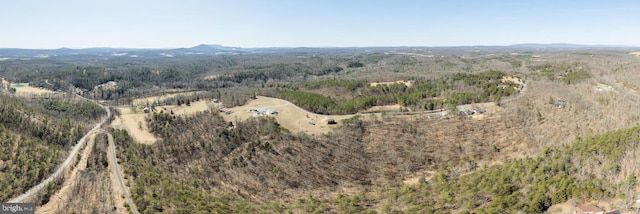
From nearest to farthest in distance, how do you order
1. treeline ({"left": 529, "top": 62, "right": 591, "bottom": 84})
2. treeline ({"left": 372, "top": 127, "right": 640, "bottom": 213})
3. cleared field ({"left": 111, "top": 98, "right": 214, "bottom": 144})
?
treeline ({"left": 372, "top": 127, "right": 640, "bottom": 213}), cleared field ({"left": 111, "top": 98, "right": 214, "bottom": 144}), treeline ({"left": 529, "top": 62, "right": 591, "bottom": 84})

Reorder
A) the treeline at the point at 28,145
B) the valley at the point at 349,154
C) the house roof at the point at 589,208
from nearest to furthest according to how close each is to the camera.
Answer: the house roof at the point at 589,208 < the valley at the point at 349,154 < the treeline at the point at 28,145

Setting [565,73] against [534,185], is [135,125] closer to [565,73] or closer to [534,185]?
[534,185]

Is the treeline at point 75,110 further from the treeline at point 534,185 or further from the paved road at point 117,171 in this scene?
the treeline at point 534,185

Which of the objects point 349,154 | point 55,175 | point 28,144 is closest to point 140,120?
point 28,144

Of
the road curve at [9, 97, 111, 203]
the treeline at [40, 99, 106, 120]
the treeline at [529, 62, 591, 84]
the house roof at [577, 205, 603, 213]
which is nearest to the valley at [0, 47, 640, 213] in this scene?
the road curve at [9, 97, 111, 203]

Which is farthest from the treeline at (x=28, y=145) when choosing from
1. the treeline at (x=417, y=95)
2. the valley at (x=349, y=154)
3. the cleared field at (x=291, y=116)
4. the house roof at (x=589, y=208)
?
the house roof at (x=589, y=208)

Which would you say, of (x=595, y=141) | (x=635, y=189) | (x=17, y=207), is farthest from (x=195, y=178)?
(x=595, y=141)

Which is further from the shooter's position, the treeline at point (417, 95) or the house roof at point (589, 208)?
the treeline at point (417, 95)

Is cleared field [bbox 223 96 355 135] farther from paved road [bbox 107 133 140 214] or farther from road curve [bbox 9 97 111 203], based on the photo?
road curve [bbox 9 97 111 203]

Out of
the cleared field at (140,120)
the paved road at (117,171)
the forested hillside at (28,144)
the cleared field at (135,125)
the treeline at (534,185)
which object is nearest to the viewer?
the treeline at (534,185)

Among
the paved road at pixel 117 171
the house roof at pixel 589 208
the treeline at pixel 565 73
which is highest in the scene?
the treeline at pixel 565 73

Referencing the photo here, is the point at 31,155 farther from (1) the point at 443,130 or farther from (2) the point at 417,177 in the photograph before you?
(1) the point at 443,130
